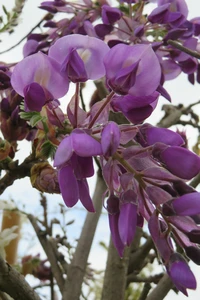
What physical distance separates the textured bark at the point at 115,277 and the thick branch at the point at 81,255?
35mm

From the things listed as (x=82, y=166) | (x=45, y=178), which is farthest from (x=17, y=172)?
(x=82, y=166)

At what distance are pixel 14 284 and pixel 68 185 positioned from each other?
0.20m

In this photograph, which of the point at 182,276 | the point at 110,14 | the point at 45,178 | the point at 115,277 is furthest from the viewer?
the point at 115,277

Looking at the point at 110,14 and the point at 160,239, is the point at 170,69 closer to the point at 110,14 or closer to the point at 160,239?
the point at 110,14

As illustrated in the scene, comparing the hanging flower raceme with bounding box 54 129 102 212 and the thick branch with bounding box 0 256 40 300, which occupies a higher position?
the hanging flower raceme with bounding box 54 129 102 212

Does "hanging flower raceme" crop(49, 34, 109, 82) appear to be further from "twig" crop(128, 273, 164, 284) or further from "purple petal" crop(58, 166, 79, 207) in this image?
"twig" crop(128, 273, 164, 284)

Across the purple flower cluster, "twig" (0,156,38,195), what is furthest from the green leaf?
"twig" (0,156,38,195)

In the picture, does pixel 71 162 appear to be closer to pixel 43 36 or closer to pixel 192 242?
pixel 192 242

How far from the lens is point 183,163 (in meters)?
0.27

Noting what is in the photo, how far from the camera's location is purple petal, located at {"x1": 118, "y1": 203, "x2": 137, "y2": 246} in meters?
0.27

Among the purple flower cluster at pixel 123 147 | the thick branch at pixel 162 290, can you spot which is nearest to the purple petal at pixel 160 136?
the purple flower cluster at pixel 123 147

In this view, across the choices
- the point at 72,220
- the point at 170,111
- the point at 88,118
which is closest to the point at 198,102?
the point at 170,111

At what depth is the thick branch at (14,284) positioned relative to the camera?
45 cm

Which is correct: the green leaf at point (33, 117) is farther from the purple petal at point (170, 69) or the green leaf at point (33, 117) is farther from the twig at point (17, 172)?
the purple petal at point (170, 69)
